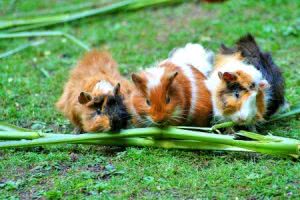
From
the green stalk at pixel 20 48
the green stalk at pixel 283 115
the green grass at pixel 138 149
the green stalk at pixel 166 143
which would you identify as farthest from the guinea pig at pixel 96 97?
the green stalk at pixel 20 48

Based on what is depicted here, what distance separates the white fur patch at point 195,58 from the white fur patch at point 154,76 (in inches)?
19.5

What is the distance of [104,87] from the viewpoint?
5848mm

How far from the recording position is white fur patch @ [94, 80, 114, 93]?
19.0 ft

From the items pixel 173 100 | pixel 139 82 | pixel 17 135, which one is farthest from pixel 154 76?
pixel 17 135

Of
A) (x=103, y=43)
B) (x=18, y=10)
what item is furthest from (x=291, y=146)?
(x=18, y=10)

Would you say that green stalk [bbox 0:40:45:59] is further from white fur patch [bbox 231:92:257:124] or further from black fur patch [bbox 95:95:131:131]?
white fur patch [bbox 231:92:257:124]

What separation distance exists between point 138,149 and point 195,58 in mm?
1308

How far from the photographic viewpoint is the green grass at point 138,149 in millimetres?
4863

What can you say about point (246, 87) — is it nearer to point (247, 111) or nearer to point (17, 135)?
point (247, 111)

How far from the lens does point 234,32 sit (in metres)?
8.81

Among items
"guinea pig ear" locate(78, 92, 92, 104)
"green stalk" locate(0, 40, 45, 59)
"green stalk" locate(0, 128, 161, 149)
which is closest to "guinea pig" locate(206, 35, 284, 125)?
"green stalk" locate(0, 128, 161, 149)

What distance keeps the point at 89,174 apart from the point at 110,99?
0.85 m

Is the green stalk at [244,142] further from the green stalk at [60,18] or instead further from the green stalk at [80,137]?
the green stalk at [60,18]

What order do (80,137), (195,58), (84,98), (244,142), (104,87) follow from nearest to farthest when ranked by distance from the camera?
(244,142), (80,137), (84,98), (104,87), (195,58)
